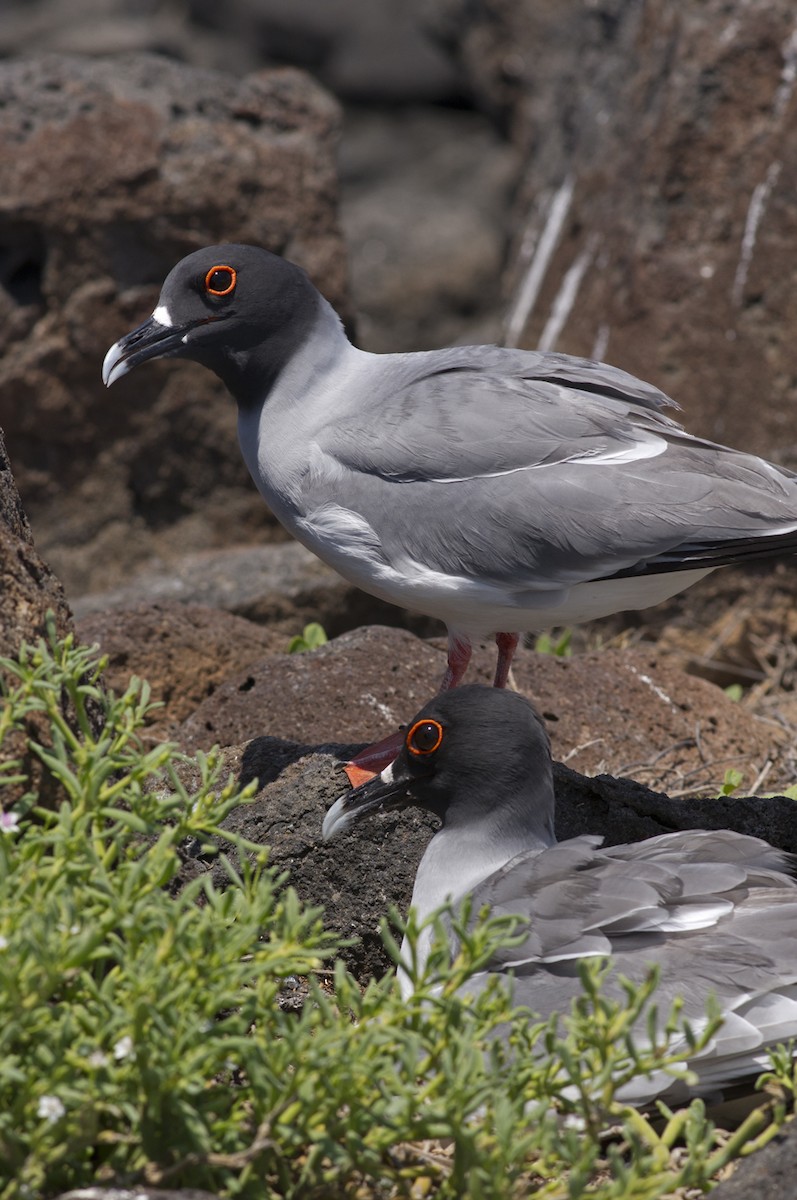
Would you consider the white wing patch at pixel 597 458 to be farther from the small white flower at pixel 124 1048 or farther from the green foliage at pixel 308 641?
the small white flower at pixel 124 1048

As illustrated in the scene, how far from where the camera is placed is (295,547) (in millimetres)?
8305

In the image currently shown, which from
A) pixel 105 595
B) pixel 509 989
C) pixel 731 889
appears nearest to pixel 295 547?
pixel 105 595

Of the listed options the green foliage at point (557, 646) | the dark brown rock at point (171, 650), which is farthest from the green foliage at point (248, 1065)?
the green foliage at point (557, 646)

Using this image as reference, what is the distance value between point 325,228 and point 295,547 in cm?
215

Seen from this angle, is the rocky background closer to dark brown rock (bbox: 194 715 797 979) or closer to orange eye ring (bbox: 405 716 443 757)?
dark brown rock (bbox: 194 715 797 979)

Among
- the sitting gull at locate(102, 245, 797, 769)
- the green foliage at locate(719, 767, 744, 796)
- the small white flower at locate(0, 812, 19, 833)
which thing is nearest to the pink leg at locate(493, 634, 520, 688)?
the sitting gull at locate(102, 245, 797, 769)

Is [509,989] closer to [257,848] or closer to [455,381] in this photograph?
[257,848]

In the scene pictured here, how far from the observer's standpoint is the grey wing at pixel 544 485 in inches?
194

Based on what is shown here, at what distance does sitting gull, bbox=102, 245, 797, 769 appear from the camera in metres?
4.96

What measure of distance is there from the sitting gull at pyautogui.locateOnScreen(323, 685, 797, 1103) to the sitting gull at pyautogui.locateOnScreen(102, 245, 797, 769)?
404mm

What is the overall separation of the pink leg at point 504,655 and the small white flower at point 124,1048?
2.66 meters

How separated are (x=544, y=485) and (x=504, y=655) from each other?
2.55 feet

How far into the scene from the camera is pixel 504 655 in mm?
5547

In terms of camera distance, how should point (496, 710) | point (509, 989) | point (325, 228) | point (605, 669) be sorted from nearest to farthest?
point (509, 989) → point (496, 710) → point (605, 669) → point (325, 228)
